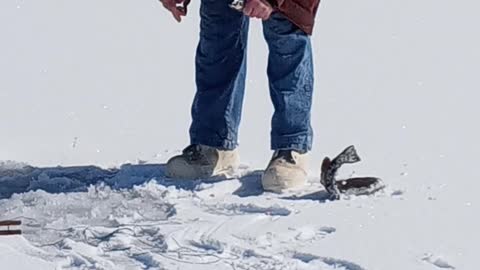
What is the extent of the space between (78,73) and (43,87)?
24 centimetres

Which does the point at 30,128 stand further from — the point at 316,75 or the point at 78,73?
the point at 316,75

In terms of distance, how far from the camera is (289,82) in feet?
14.7

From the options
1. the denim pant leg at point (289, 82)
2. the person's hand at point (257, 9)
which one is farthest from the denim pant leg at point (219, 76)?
the person's hand at point (257, 9)

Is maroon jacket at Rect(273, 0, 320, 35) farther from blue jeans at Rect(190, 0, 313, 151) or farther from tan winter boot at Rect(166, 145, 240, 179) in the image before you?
tan winter boot at Rect(166, 145, 240, 179)

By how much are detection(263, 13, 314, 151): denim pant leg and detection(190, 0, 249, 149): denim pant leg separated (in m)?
0.14

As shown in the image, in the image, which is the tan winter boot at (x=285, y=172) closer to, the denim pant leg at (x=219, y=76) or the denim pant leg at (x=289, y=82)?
the denim pant leg at (x=289, y=82)

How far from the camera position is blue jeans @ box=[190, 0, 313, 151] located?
4.44 m

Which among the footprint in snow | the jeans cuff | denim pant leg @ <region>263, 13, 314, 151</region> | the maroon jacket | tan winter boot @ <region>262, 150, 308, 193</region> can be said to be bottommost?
the footprint in snow

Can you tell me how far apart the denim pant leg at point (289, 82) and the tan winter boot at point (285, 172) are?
32 millimetres

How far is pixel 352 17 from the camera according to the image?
6.52 m

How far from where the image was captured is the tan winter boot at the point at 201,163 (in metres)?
4.58

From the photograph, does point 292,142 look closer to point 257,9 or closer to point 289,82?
point 289,82

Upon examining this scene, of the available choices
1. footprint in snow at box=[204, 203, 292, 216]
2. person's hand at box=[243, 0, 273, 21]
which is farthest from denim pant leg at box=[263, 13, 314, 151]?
footprint in snow at box=[204, 203, 292, 216]

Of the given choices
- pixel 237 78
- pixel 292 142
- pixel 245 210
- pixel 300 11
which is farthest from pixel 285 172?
pixel 300 11
